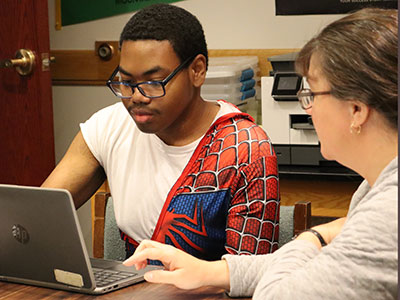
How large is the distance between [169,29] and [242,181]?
0.43 metres

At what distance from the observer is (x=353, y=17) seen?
120 cm

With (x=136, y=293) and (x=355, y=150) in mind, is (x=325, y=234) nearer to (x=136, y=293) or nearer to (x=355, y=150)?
(x=355, y=150)

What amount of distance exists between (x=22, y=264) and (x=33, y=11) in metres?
1.93

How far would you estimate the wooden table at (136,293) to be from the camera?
4.60 feet

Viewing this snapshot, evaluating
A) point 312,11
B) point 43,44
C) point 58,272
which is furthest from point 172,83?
point 43,44

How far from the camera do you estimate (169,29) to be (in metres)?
1.81

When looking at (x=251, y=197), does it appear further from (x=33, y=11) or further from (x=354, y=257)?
(x=33, y=11)

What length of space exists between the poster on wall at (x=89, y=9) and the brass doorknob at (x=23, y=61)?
1.35 feet

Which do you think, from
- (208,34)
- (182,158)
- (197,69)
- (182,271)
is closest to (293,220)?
(182,158)

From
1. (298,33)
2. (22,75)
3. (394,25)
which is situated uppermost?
(394,25)

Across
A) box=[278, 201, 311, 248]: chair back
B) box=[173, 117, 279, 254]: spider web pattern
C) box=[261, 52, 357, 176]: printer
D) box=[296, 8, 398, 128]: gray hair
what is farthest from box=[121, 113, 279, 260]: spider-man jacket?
box=[261, 52, 357, 176]: printer

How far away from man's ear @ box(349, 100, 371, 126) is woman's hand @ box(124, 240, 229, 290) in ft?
1.43

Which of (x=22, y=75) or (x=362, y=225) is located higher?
(x=362, y=225)

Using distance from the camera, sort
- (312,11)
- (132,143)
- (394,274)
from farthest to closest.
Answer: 1. (312,11)
2. (132,143)
3. (394,274)
